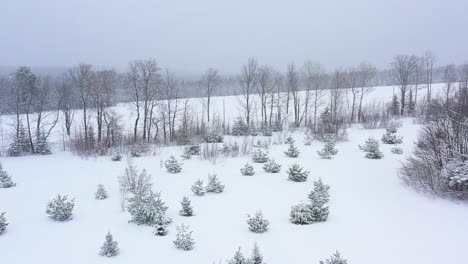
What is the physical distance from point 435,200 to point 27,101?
3456cm

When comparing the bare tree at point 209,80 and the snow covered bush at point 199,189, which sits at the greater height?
the bare tree at point 209,80

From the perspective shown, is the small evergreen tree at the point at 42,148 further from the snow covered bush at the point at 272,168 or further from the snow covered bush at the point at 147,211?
the snow covered bush at the point at 147,211

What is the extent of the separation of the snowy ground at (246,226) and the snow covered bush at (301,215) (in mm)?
261

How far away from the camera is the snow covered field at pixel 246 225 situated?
780cm

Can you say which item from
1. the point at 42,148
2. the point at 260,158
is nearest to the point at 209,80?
the point at 42,148

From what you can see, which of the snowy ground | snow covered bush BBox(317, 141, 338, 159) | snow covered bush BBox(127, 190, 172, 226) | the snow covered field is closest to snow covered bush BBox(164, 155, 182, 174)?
the snowy ground

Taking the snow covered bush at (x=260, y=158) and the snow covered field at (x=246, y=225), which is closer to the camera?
the snow covered field at (x=246, y=225)

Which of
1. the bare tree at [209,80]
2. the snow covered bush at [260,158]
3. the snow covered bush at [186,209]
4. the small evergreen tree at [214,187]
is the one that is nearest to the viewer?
the snow covered bush at [186,209]

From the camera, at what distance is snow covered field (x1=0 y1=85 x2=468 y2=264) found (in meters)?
7.80

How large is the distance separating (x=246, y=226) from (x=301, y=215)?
62.7 inches

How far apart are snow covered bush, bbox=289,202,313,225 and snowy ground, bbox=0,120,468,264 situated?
0.26 meters

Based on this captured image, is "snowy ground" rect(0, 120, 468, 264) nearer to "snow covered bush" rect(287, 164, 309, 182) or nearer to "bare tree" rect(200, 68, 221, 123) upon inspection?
"snow covered bush" rect(287, 164, 309, 182)

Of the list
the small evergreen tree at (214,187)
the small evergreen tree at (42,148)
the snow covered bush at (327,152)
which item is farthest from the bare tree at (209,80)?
the small evergreen tree at (214,187)

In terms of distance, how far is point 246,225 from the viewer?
9.65 meters
